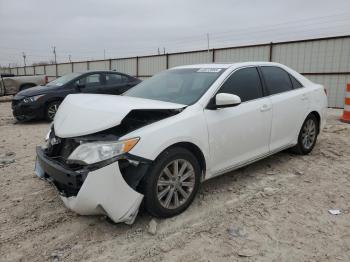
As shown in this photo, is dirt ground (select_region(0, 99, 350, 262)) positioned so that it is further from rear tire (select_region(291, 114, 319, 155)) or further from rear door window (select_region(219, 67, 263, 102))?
rear door window (select_region(219, 67, 263, 102))

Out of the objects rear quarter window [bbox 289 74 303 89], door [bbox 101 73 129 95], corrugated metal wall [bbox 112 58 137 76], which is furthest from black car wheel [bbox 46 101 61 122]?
corrugated metal wall [bbox 112 58 137 76]

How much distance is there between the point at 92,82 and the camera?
9133mm

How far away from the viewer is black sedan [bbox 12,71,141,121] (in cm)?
840

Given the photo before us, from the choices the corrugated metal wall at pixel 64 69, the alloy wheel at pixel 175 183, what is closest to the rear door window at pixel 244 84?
the alloy wheel at pixel 175 183

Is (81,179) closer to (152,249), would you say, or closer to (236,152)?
(152,249)

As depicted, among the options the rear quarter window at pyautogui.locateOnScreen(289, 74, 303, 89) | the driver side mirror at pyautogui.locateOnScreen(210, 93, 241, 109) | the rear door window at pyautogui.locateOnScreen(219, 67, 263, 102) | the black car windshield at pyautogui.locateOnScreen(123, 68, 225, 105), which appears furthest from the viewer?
the rear quarter window at pyautogui.locateOnScreen(289, 74, 303, 89)

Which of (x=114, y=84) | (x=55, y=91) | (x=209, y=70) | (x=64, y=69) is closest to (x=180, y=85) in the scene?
(x=209, y=70)

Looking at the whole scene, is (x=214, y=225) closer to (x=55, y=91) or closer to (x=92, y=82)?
(x=55, y=91)

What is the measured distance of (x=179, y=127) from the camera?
10.1ft

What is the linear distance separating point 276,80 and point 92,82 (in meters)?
6.05

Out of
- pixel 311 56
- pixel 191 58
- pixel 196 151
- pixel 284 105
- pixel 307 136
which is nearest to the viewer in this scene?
pixel 196 151

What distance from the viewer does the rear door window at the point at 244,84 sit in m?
3.77

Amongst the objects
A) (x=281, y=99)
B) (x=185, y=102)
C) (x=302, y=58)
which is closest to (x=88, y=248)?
(x=185, y=102)

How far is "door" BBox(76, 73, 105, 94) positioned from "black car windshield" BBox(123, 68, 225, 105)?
4.97m
